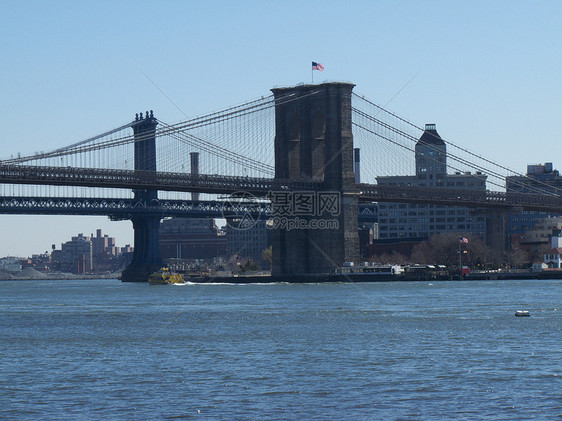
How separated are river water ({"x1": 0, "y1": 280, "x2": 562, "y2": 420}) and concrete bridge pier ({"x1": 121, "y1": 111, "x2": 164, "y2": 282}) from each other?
331ft

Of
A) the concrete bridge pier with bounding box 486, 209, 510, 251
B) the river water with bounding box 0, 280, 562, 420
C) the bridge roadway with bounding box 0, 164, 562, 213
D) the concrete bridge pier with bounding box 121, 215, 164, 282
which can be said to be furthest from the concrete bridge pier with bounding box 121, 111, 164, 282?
the river water with bounding box 0, 280, 562, 420

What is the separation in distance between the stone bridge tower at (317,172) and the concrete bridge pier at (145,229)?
40.7 meters

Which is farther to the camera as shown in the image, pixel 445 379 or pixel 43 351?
pixel 43 351

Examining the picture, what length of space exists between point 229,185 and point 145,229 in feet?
194

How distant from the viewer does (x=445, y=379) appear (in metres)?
30.8

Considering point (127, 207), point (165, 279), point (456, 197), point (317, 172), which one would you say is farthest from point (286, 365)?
point (127, 207)

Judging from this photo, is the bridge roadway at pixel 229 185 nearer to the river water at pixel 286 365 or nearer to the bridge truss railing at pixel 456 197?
the bridge truss railing at pixel 456 197

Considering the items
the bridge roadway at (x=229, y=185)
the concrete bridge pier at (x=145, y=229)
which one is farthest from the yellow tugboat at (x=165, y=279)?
the concrete bridge pier at (x=145, y=229)

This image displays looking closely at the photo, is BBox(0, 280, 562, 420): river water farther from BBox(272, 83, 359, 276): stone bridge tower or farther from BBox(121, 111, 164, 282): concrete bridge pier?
BBox(121, 111, 164, 282): concrete bridge pier

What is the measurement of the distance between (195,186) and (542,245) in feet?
215

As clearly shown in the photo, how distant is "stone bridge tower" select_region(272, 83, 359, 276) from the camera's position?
117250 mm

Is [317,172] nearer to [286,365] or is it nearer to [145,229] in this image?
[145,229]

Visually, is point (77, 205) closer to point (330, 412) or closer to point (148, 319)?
point (148, 319)

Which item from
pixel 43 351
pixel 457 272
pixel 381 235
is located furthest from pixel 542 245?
pixel 43 351
